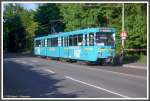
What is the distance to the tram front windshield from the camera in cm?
3309

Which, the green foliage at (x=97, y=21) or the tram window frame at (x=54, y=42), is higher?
the green foliage at (x=97, y=21)

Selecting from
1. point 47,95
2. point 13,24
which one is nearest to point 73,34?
point 47,95

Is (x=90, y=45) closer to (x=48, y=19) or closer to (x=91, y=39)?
(x=91, y=39)

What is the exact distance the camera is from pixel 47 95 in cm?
1564

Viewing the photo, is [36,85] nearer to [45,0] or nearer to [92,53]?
[45,0]

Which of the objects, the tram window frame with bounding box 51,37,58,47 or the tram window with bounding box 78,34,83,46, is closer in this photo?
the tram window with bounding box 78,34,83,46

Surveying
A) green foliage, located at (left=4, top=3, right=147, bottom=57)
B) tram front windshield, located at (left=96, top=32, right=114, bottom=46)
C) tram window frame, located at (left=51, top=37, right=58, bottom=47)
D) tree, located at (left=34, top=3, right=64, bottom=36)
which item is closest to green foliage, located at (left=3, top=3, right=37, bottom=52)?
green foliage, located at (left=4, top=3, right=147, bottom=57)

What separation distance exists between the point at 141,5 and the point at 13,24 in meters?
42.2

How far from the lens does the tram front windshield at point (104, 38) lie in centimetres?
3309

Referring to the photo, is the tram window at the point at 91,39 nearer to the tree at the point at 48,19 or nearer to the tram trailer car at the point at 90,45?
the tram trailer car at the point at 90,45

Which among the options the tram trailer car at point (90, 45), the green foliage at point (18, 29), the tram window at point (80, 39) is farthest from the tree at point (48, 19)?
the tram window at point (80, 39)

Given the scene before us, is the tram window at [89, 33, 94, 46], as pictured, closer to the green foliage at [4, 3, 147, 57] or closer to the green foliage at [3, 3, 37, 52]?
the green foliage at [4, 3, 147, 57]

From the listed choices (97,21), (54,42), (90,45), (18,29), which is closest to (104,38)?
(90,45)

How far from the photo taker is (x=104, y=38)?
3338 centimetres
